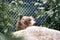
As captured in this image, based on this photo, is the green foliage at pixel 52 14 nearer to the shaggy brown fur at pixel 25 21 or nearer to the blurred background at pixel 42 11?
the blurred background at pixel 42 11

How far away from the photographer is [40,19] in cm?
658

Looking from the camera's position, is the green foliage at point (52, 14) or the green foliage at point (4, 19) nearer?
the green foliage at point (4, 19)

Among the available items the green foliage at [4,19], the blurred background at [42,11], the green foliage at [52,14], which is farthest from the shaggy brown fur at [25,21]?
the green foliage at [4,19]

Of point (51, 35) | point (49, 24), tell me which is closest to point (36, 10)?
point (49, 24)

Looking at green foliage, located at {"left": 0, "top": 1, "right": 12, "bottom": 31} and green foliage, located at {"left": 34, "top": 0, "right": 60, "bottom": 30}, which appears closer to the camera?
green foliage, located at {"left": 0, "top": 1, "right": 12, "bottom": 31}

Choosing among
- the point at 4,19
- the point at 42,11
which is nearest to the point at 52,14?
the point at 42,11

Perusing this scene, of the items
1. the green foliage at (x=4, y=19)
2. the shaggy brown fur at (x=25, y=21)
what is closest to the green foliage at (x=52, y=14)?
the shaggy brown fur at (x=25, y=21)

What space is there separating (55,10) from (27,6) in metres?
0.90

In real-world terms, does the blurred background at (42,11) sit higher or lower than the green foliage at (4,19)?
higher

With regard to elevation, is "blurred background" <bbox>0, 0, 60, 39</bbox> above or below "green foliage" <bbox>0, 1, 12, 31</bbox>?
above

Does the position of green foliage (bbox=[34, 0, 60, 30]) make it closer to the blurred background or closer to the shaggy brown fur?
the blurred background

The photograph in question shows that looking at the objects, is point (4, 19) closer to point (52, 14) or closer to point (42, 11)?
point (52, 14)

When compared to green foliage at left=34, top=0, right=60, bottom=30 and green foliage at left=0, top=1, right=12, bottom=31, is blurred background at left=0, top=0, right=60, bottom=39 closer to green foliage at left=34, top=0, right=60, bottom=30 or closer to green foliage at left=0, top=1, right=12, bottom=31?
green foliage at left=34, top=0, right=60, bottom=30

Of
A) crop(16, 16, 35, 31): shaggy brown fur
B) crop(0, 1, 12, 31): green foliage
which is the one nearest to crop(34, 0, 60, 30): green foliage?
crop(16, 16, 35, 31): shaggy brown fur
